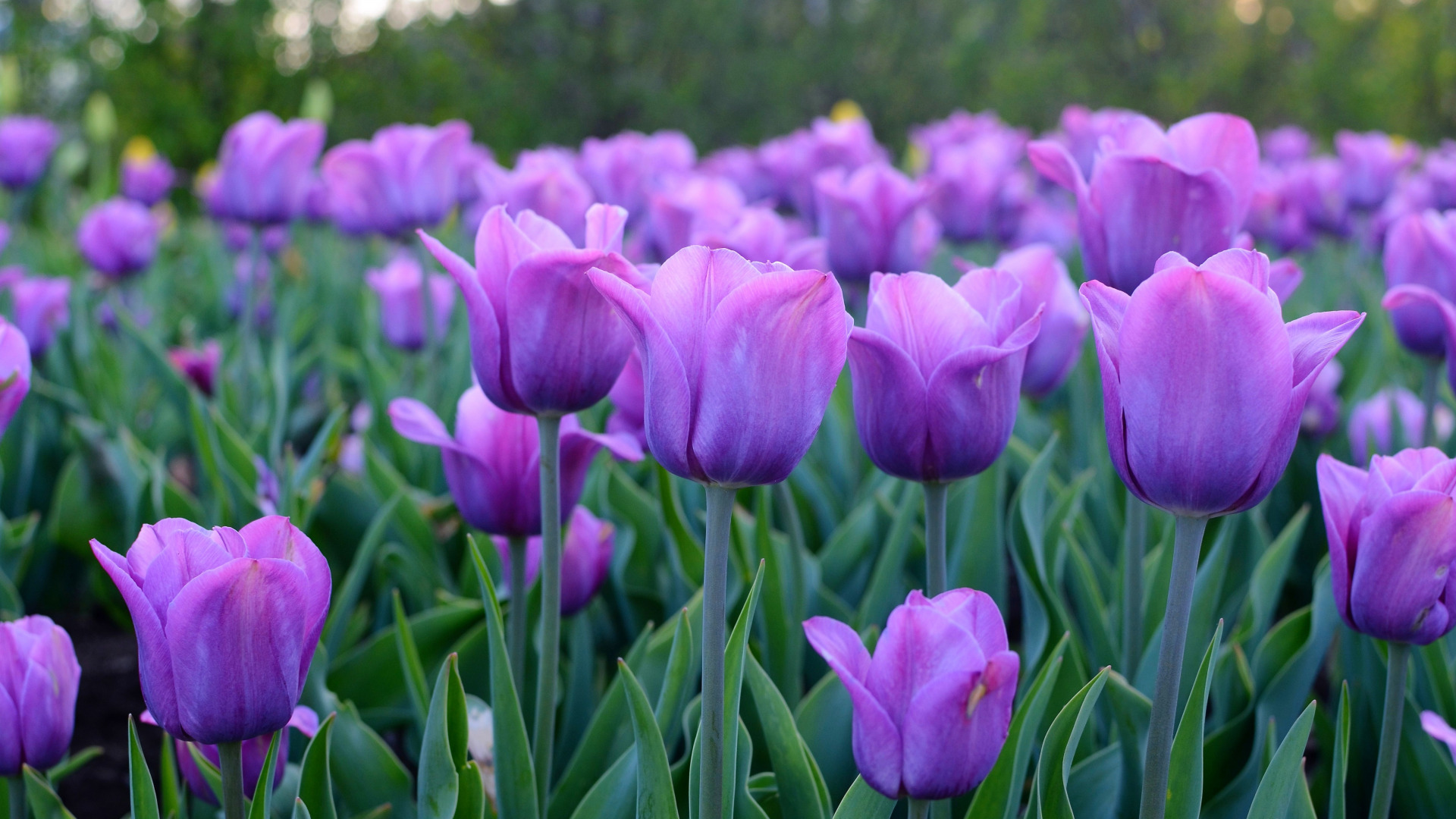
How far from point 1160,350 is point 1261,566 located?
2.32 ft

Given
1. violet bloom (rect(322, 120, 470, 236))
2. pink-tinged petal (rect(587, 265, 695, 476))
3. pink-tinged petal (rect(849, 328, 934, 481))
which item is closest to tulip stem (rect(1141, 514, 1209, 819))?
pink-tinged petal (rect(849, 328, 934, 481))

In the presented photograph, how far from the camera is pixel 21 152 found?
336 centimetres

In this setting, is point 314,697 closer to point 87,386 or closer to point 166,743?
point 166,743

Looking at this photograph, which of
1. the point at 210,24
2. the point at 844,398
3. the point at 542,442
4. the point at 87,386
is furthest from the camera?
the point at 210,24

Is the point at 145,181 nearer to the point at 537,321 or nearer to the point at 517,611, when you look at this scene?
the point at 517,611

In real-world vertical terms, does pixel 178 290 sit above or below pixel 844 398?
below

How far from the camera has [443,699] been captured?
0.86m

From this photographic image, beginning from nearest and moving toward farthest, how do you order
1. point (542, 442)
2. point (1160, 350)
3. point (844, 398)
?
point (1160, 350) < point (542, 442) < point (844, 398)

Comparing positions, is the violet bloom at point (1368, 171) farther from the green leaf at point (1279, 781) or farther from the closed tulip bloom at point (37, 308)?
the closed tulip bloom at point (37, 308)

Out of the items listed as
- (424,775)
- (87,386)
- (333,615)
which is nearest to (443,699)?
(424,775)

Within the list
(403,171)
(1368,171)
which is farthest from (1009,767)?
(1368,171)

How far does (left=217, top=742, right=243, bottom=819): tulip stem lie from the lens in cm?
79

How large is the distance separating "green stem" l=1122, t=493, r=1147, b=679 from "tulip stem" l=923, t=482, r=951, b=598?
233mm

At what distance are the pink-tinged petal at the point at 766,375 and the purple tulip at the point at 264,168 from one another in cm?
170
